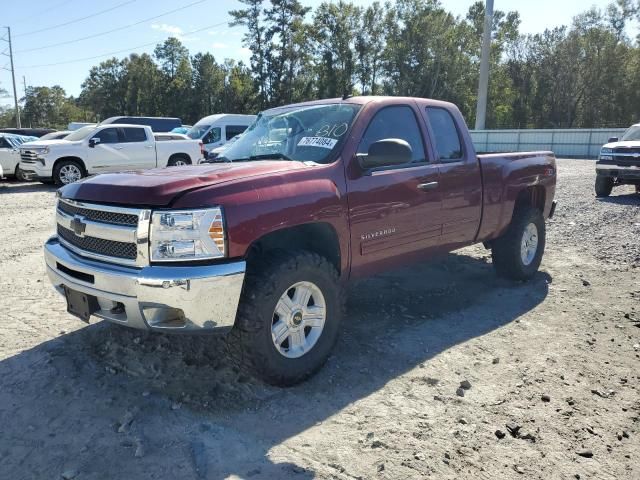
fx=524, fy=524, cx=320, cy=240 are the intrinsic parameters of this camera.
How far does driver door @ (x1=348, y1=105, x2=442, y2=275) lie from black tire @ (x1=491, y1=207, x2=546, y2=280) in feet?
4.97

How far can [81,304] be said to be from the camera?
3365mm

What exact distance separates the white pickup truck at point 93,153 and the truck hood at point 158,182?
10285 mm

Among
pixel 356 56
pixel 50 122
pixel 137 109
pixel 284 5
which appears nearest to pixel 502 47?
pixel 356 56

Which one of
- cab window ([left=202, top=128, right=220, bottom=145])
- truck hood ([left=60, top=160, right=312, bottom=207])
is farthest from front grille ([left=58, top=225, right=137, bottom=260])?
cab window ([left=202, top=128, right=220, bottom=145])

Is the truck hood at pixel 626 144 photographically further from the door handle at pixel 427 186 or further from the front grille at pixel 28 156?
the front grille at pixel 28 156

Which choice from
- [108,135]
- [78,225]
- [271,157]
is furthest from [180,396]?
[108,135]

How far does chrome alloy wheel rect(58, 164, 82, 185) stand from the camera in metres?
14.4

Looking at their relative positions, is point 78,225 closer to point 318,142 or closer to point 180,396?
point 180,396

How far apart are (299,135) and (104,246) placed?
67.7 inches

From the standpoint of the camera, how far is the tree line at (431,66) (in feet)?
177

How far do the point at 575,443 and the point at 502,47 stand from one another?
65856mm

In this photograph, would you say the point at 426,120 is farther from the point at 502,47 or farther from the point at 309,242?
the point at 502,47

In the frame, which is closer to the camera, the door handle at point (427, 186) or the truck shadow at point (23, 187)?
the door handle at point (427, 186)

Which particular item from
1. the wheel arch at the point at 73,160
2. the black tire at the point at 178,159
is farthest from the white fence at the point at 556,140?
the wheel arch at the point at 73,160
